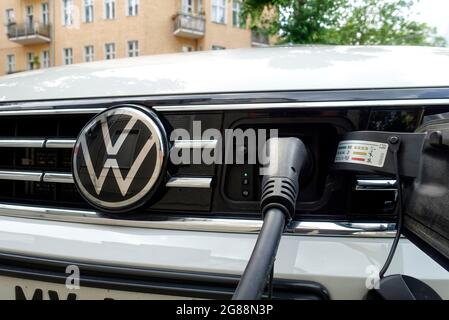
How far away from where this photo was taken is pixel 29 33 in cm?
2362

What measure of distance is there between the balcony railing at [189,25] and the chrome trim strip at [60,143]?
21.0 metres

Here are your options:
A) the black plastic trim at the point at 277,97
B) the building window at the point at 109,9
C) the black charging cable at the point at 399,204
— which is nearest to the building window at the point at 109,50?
the building window at the point at 109,9

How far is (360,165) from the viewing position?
36.2 inches

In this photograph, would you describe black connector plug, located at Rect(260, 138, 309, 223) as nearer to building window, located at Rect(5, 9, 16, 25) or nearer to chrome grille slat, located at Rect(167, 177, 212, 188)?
chrome grille slat, located at Rect(167, 177, 212, 188)

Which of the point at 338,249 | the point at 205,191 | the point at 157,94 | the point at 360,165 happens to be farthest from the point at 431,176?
the point at 157,94

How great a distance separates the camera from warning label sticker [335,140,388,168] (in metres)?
0.89

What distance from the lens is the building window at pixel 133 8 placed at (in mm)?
20703

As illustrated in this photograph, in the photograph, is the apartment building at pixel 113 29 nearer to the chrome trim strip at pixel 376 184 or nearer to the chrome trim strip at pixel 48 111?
the chrome trim strip at pixel 48 111

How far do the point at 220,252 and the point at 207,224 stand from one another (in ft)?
0.36

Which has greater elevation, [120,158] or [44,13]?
[44,13]

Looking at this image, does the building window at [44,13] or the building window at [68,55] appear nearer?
the building window at [68,55]

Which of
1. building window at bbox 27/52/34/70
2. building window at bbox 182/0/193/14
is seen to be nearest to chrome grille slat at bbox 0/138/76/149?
building window at bbox 182/0/193/14

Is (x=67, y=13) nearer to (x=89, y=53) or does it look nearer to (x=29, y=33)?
(x=29, y=33)

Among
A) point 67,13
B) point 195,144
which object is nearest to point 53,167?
point 195,144
